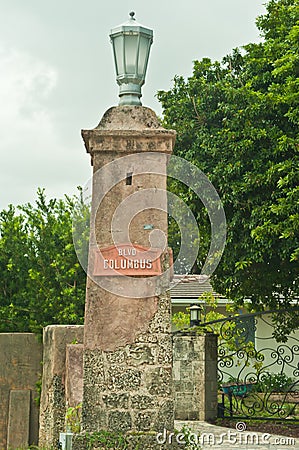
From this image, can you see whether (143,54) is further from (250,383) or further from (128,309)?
(250,383)

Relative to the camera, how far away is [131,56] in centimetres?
657

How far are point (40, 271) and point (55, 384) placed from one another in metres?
1.91

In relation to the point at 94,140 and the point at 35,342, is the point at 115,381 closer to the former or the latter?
the point at 35,342

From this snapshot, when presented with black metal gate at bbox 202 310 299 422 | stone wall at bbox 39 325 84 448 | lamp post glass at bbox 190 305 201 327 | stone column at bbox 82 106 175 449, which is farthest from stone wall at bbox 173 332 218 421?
stone column at bbox 82 106 175 449

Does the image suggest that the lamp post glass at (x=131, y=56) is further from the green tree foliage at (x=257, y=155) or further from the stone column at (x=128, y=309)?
the green tree foliage at (x=257, y=155)

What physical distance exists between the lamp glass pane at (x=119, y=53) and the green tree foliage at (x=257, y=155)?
14.4 ft

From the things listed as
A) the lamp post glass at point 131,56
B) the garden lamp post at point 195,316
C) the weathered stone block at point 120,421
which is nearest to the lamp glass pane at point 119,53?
the lamp post glass at point 131,56

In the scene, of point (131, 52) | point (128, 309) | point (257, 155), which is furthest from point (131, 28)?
point (257, 155)

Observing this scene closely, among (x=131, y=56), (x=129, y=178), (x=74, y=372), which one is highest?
(x=131, y=56)

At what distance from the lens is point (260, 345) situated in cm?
1959

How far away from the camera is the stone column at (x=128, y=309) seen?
6.21 meters

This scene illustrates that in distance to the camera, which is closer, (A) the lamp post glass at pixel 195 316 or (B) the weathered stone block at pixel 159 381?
(B) the weathered stone block at pixel 159 381

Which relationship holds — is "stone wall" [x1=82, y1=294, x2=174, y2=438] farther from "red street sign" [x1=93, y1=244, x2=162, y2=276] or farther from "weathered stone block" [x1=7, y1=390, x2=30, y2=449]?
"weathered stone block" [x1=7, y1=390, x2=30, y2=449]

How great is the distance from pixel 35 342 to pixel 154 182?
7.61 feet
